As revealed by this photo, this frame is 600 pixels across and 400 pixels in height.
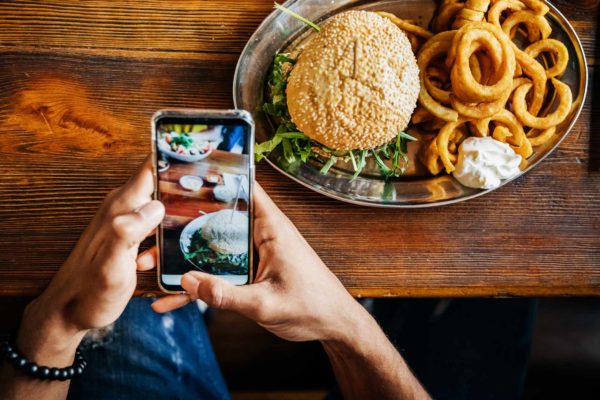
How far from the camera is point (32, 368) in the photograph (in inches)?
53.7

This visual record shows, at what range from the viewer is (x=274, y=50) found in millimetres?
1487

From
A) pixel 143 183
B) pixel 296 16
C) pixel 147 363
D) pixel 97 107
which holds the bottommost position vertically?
pixel 147 363

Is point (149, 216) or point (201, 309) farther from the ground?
point (149, 216)

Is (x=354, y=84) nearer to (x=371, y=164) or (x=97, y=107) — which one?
→ (x=371, y=164)

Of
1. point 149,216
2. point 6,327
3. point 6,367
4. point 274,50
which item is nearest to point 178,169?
point 149,216

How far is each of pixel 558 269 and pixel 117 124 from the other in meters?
1.34

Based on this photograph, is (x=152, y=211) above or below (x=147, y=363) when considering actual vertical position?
above

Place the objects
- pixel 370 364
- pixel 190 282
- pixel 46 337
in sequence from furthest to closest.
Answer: pixel 370 364, pixel 46 337, pixel 190 282

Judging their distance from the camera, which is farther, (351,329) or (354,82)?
(351,329)

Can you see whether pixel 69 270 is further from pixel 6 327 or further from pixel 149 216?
pixel 6 327

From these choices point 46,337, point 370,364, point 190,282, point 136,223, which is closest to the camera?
point 136,223

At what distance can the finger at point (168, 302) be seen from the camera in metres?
1.33

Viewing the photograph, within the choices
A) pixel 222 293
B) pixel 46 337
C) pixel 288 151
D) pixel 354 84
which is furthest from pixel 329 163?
pixel 46 337

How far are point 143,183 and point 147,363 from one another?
773mm
